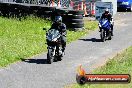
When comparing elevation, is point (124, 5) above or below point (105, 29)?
above

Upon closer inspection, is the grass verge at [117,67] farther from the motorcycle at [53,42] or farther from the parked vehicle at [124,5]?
the parked vehicle at [124,5]

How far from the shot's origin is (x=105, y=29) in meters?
25.7

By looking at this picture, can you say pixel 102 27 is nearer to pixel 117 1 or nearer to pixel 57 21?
pixel 57 21

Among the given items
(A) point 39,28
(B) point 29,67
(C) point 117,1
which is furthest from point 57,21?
(C) point 117,1

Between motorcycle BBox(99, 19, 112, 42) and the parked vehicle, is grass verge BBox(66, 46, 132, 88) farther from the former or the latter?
the parked vehicle

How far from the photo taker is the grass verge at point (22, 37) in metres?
19.9

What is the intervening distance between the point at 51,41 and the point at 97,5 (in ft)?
55.8

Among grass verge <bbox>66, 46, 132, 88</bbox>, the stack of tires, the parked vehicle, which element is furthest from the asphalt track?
the parked vehicle

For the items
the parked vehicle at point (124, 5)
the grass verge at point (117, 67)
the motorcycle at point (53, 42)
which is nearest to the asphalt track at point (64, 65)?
the motorcycle at point (53, 42)

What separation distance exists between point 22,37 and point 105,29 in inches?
175

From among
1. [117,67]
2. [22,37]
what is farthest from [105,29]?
[117,67]

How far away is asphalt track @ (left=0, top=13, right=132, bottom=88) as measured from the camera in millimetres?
15180

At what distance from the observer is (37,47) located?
72.0 ft

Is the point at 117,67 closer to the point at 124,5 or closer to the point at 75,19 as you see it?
the point at 75,19
